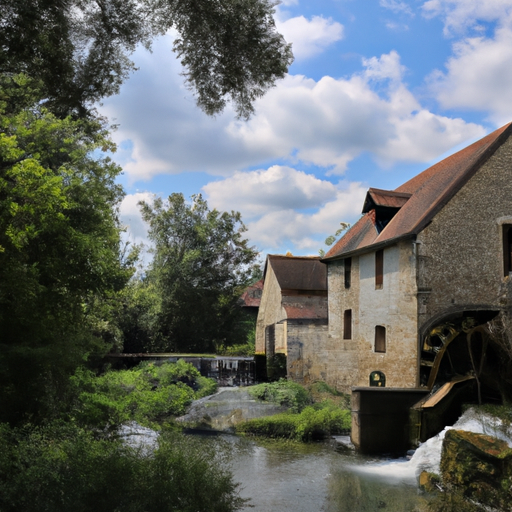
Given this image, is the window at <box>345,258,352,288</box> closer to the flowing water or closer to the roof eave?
the roof eave

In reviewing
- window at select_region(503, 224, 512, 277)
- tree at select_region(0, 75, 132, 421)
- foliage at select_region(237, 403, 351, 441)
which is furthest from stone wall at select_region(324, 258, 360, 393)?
tree at select_region(0, 75, 132, 421)

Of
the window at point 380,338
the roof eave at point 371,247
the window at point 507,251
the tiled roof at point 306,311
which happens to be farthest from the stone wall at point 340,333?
the window at point 507,251

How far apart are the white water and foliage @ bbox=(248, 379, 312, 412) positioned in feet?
19.2

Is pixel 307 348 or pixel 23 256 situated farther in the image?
pixel 307 348

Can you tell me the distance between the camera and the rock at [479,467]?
1022 centimetres

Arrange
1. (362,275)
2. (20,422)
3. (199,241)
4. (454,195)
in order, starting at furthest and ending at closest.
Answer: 1. (199,241)
2. (362,275)
3. (454,195)
4. (20,422)

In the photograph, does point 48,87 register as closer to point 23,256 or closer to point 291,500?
point 23,256

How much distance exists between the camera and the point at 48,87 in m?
8.15

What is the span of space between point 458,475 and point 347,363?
34.7 ft

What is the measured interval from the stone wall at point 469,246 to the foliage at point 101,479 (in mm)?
10493

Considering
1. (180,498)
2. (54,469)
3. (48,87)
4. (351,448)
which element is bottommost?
(351,448)

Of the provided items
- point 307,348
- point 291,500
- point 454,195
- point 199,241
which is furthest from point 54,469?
point 199,241

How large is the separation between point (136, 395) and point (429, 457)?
762 centimetres

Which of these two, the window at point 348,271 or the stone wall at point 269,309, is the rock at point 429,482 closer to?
the window at point 348,271
